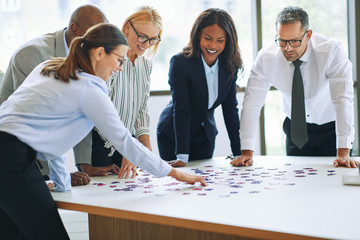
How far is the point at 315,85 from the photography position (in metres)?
3.09

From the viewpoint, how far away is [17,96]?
6.37 ft

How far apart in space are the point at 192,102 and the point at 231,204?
1.45m

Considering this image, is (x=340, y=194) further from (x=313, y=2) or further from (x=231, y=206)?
(x=313, y=2)

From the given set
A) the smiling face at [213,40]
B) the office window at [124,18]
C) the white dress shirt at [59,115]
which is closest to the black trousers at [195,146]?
Answer: the smiling face at [213,40]

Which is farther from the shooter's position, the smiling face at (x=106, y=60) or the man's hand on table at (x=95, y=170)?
the man's hand on table at (x=95, y=170)

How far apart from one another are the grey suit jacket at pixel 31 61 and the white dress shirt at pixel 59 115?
19.1 inches

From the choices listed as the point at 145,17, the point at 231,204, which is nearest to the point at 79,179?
the point at 231,204

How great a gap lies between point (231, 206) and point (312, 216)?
323 mm

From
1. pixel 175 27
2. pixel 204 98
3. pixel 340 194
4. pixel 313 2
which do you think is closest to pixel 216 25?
pixel 204 98

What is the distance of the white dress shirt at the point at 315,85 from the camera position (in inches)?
114

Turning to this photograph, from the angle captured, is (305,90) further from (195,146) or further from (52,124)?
(52,124)

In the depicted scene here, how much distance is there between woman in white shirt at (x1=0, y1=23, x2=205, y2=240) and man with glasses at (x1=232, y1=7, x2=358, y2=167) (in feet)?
3.86

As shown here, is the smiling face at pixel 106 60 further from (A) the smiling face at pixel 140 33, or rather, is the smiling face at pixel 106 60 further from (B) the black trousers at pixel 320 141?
(B) the black trousers at pixel 320 141

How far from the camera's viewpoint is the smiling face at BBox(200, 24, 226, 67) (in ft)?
9.67
